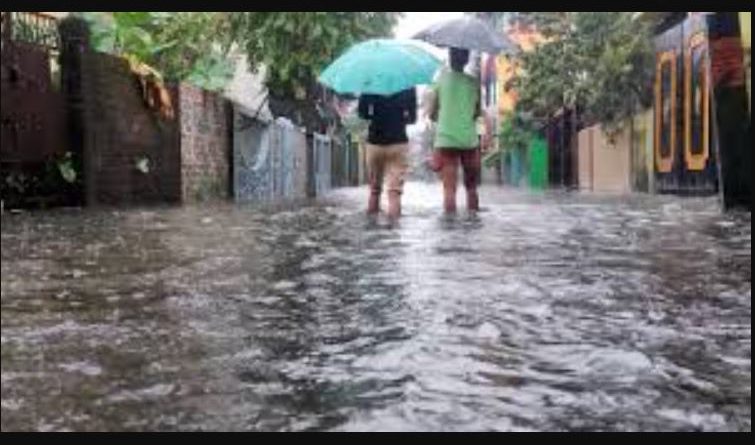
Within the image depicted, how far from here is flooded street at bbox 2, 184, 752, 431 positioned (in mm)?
3381

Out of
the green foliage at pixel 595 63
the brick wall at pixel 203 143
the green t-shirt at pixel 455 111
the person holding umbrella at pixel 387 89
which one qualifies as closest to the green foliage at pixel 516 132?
the green foliage at pixel 595 63

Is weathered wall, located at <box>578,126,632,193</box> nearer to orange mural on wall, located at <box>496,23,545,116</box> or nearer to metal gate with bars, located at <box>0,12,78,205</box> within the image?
orange mural on wall, located at <box>496,23,545,116</box>

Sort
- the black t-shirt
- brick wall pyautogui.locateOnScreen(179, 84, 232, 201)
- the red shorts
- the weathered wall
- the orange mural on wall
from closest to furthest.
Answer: the black t-shirt < the red shorts < brick wall pyautogui.locateOnScreen(179, 84, 232, 201) < the weathered wall < the orange mural on wall

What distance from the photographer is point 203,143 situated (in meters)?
17.5

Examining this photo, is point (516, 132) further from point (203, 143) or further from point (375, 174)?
point (375, 174)

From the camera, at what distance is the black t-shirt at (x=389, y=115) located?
437 inches

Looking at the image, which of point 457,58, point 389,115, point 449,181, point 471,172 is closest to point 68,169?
point 389,115

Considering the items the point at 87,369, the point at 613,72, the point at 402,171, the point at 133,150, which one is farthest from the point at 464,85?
the point at 613,72

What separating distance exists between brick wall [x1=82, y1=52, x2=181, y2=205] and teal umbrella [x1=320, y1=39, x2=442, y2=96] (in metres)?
3.52

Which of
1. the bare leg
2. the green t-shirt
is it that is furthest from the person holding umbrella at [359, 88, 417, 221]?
the bare leg

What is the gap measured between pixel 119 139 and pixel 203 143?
3481 mm

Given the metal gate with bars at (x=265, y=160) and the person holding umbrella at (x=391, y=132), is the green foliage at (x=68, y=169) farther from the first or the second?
the metal gate with bars at (x=265, y=160)

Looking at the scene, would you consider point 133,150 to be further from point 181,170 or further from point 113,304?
point 113,304

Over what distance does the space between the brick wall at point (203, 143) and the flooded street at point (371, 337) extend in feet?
28.8
